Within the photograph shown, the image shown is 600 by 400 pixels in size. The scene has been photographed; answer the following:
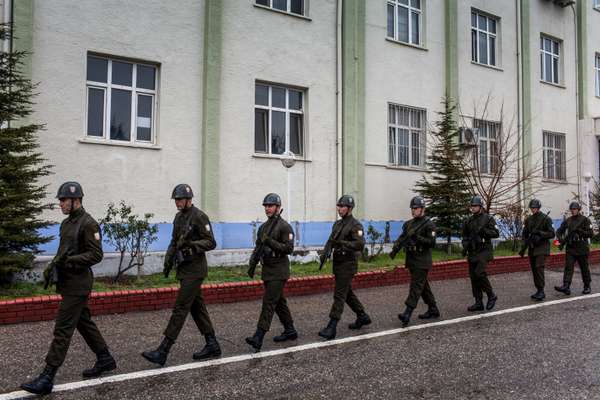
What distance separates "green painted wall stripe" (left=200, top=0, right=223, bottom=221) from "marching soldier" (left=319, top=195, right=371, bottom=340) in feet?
17.7

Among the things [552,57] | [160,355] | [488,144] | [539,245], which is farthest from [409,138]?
[160,355]

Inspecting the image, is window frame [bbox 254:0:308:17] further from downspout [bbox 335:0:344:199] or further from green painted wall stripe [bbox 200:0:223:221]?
green painted wall stripe [bbox 200:0:223:221]

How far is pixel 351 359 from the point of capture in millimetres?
5625

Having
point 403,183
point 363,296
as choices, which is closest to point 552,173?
point 403,183

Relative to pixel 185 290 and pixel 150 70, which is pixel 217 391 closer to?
pixel 185 290

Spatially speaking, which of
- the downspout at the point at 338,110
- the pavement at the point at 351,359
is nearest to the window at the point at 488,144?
the downspout at the point at 338,110

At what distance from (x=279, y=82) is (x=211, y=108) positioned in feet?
6.94

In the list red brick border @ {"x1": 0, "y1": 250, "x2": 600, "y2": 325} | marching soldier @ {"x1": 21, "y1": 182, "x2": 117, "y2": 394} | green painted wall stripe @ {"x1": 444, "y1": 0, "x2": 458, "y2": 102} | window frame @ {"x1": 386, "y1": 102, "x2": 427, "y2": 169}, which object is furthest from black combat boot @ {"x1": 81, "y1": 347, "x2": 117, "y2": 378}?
green painted wall stripe @ {"x1": 444, "y1": 0, "x2": 458, "y2": 102}

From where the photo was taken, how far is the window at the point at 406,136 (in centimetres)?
1541

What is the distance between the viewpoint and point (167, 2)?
11727 millimetres

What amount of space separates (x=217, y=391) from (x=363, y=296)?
17.9 feet

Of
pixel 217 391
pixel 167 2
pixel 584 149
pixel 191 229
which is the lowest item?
pixel 217 391

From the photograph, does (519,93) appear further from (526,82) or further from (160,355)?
(160,355)

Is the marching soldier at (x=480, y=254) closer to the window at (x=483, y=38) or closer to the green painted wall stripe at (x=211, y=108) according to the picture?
the green painted wall stripe at (x=211, y=108)
